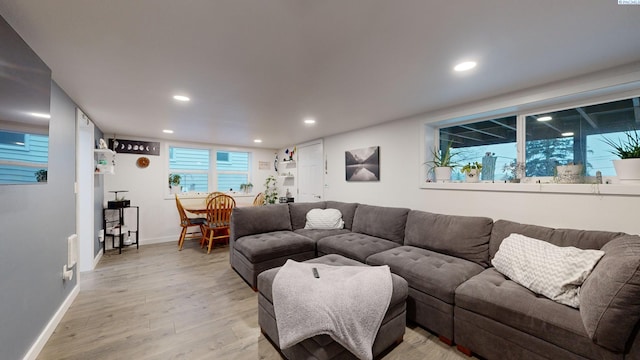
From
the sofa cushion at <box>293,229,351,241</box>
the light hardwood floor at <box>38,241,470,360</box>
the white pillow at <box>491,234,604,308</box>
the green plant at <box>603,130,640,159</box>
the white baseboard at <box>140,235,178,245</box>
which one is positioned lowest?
the light hardwood floor at <box>38,241,470,360</box>

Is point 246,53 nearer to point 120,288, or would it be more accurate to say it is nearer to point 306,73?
point 306,73

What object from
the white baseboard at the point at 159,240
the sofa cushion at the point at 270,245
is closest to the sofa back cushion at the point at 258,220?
the sofa cushion at the point at 270,245

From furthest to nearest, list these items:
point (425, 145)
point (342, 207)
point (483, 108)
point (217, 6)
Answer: point (342, 207) < point (425, 145) < point (483, 108) < point (217, 6)

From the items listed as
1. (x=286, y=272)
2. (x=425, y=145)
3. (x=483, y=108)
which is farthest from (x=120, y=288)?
(x=483, y=108)

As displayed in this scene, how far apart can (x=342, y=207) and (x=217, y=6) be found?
10.3ft

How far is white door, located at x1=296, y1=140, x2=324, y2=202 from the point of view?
504cm

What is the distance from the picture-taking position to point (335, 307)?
1515mm

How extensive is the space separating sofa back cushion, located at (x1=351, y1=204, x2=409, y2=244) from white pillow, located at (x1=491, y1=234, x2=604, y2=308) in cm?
115

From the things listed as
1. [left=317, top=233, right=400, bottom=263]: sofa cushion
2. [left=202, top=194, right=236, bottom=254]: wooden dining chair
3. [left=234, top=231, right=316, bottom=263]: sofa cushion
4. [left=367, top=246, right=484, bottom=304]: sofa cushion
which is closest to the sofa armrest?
[left=234, top=231, right=316, bottom=263]: sofa cushion

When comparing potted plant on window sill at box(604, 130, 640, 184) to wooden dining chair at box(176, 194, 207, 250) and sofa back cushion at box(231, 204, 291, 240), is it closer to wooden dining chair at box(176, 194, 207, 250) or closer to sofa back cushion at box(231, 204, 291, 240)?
sofa back cushion at box(231, 204, 291, 240)

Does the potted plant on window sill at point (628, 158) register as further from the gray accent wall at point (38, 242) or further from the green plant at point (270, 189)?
the green plant at point (270, 189)

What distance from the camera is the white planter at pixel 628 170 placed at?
5.98 feet

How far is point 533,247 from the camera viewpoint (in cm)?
186

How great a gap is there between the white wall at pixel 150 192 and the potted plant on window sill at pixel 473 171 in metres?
5.25
